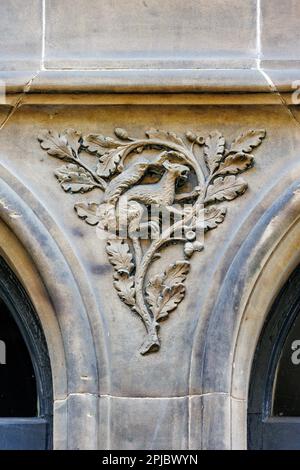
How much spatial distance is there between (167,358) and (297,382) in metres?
0.53

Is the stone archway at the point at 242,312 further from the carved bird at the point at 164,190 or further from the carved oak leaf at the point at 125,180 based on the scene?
the carved oak leaf at the point at 125,180

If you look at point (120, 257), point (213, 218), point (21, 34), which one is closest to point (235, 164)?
point (213, 218)

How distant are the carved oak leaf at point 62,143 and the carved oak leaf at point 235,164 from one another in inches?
21.6

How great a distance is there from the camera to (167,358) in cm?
634

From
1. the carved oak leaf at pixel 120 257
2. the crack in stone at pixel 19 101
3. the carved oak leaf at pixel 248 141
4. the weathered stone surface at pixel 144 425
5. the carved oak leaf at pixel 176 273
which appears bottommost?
the weathered stone surface at pixel 144 425

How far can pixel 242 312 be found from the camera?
635 centimetres

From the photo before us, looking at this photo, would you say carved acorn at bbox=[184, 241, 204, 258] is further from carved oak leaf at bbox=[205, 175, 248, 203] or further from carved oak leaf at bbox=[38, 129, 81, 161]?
carved oak leaf at bbox=[38, 129, 81, 161]

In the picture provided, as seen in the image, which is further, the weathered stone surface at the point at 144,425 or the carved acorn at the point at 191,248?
the carved acorn at the point at 191,248

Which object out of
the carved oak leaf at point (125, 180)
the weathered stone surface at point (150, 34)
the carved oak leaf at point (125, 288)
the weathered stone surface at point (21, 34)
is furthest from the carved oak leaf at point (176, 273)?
the weathered stone surface at point (21, 34)

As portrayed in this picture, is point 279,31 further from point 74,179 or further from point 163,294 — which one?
point 163,294

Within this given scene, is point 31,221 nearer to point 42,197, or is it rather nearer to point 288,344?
point 42,197

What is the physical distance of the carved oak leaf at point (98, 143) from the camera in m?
6.51

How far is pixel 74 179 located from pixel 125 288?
46 centimetres

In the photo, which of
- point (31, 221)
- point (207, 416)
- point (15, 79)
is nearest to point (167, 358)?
point (207, 416)
